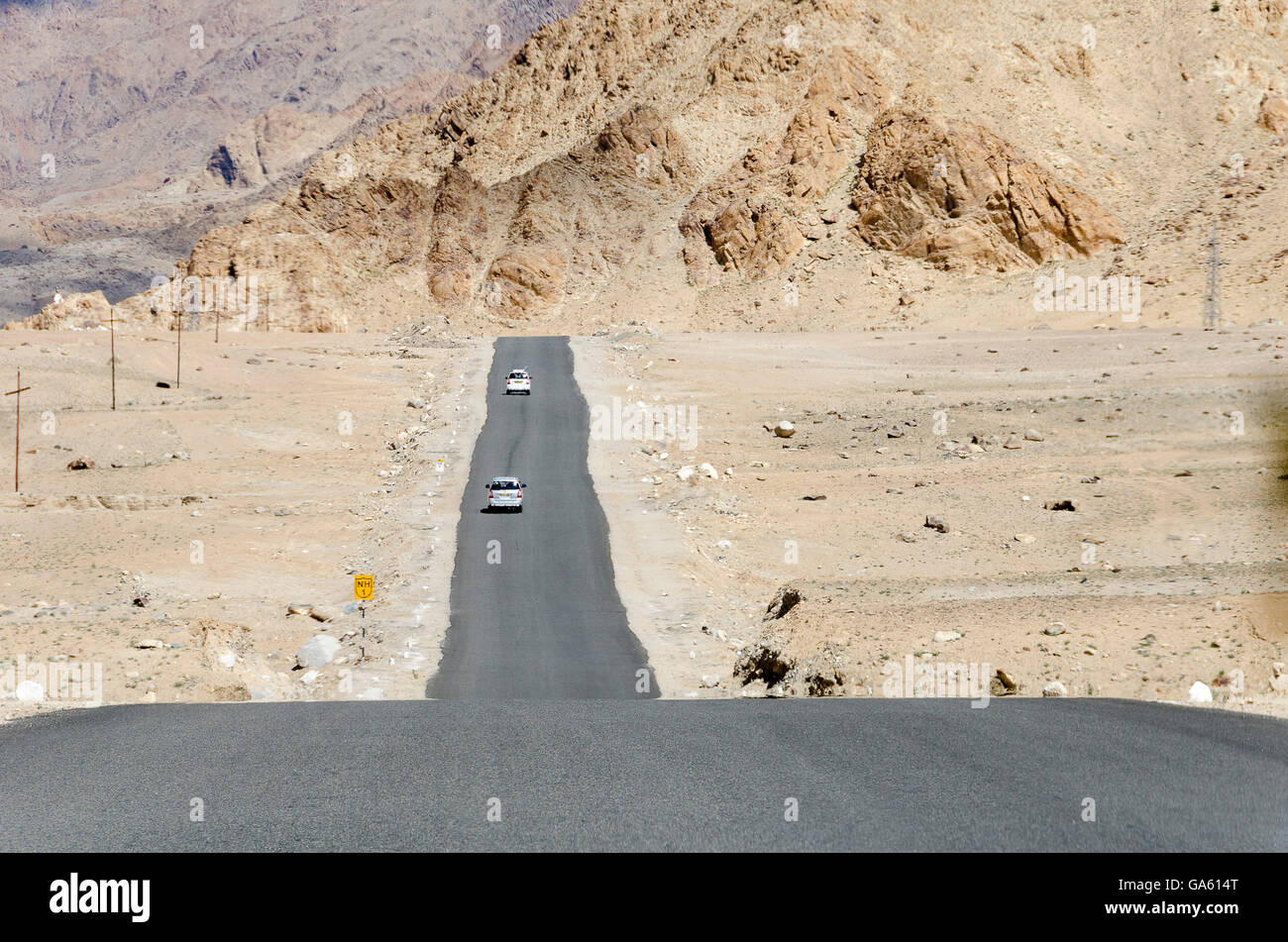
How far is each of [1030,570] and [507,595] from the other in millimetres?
12617

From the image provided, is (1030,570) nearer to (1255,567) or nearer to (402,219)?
(1255,567)

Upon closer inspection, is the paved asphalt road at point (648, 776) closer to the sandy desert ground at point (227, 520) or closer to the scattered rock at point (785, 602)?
the sandy desert ground at point (227, 520)

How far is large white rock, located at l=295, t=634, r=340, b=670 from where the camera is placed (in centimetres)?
2411

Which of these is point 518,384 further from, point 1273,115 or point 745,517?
point 1273,115

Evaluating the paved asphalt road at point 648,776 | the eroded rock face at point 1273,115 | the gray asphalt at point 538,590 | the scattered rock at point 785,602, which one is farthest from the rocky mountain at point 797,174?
the paved asphalt road at point 648,776

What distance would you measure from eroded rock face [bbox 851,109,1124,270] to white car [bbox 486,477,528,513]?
200 feet

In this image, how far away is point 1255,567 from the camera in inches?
997

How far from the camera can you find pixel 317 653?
2436 centimetres

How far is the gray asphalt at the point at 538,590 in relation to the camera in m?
22.5

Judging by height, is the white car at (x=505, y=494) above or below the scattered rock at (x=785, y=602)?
above

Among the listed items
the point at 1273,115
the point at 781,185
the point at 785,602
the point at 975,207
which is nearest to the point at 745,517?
the point at 785,602

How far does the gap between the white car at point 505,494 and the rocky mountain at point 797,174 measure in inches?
2159
